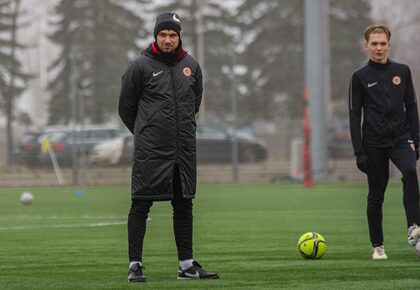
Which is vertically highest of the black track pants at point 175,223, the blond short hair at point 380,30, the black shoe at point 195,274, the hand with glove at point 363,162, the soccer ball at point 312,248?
the blond short hair at point 380,30

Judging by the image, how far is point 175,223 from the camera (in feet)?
26.5

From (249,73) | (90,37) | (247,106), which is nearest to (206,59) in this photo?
(249,73)

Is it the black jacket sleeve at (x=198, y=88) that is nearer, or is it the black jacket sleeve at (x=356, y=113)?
the black jacket sleeve at (x=198, y=88)

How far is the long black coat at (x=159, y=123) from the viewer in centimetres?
776

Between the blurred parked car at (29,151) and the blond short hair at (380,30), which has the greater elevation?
the blond short hair at (380,30)

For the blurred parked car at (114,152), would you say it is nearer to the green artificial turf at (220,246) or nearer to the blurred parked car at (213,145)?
the blurred parked car at (213,145)

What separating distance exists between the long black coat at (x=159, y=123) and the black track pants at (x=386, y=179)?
208 cm

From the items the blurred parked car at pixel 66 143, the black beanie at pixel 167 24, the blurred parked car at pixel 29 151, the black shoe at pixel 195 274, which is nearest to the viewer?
the black beanie at pixel 167 24

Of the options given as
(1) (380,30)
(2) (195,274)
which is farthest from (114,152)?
(2) (195,274)

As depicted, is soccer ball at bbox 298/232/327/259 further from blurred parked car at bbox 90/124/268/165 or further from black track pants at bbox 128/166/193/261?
blurred parked car at bbox 90/124/268/165

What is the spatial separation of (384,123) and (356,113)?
254mm

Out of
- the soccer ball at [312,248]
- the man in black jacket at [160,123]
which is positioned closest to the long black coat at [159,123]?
the man in black jacket at [160,123]

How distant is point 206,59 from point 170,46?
29951 mm

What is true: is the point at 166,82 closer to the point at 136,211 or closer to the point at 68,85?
the point at 136,211
